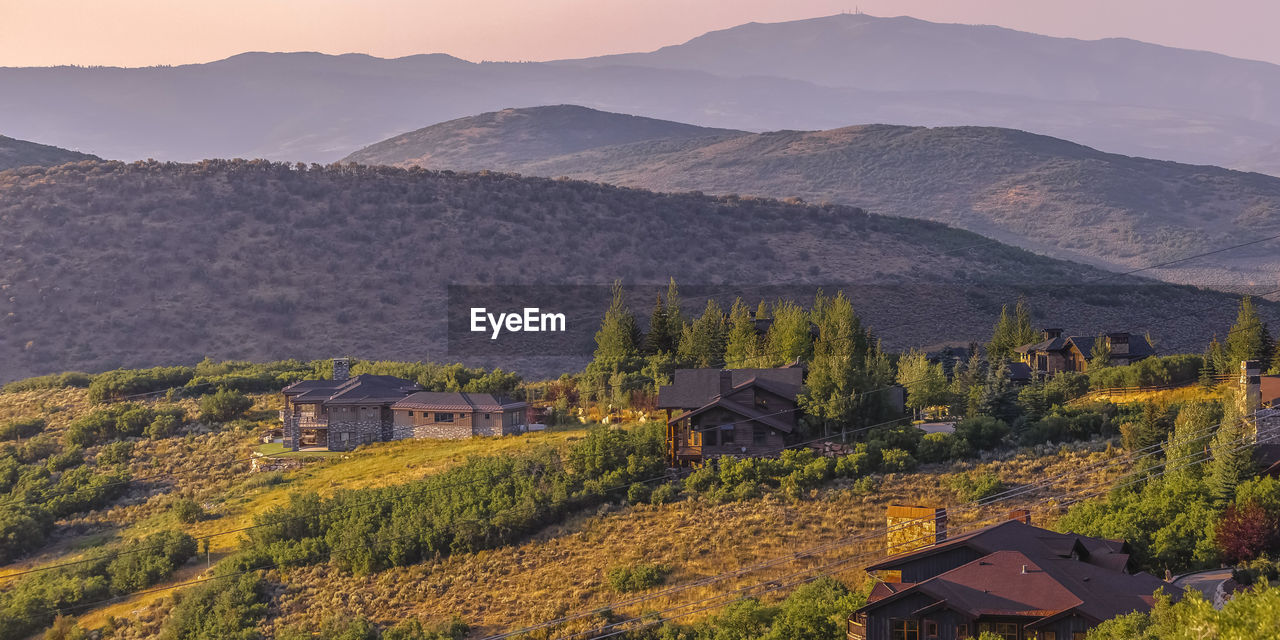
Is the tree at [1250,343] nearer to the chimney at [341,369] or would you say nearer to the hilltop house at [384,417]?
the hilltop house at [384,417]

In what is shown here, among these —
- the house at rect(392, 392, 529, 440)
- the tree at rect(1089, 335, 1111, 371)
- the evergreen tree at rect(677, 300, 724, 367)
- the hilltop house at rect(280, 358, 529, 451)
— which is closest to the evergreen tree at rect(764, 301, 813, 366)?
the evergreen tree at rect(677, 300, 724, 367)

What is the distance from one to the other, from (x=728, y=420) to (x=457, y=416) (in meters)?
14.3

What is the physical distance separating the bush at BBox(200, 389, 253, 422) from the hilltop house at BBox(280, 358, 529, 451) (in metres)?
6.64

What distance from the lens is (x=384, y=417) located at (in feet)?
200

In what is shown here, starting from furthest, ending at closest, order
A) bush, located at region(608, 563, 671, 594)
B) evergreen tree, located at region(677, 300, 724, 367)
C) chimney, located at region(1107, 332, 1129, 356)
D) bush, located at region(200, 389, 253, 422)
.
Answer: chimney, located at region(1107, 332, 1129, 356), bush, located at region(200, 389, 253, 422), evergreen tree, located at region(677, 300, 724, 367), bush, located at region(608, 563, 671, 594)

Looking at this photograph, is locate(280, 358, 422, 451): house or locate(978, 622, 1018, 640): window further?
locate(280, 358, 422, 451): house

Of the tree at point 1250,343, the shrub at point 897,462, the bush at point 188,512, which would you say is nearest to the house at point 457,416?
the bush at point 188,512

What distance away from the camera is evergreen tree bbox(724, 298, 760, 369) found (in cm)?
6475

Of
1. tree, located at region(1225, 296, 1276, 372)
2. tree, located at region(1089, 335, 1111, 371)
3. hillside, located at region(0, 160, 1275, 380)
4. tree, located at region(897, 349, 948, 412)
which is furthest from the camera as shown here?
hillside, located at region(0, 160, 1275, 380)

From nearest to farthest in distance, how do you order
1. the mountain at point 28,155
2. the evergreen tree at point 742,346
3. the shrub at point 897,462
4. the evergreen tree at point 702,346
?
1. the shrub at point 897,462
2. the evergreen tree at point 742,346
3. the evergreen tree at point 702,346
4. the mountain at point 28,155

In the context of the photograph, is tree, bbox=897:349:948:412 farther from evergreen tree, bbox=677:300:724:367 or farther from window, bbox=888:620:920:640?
window, bbox=888:620:920:640

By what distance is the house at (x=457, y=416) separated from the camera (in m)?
59.1

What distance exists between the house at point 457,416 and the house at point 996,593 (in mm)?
28972

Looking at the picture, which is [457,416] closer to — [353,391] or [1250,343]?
[353,391]
